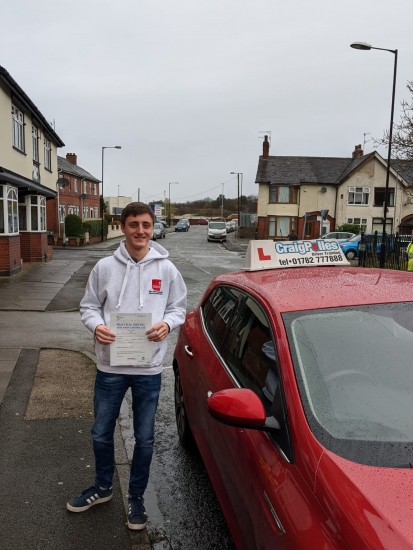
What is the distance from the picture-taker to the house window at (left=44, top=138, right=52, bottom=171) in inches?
909

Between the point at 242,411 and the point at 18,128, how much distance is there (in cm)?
1768

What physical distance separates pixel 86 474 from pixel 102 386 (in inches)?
41.4

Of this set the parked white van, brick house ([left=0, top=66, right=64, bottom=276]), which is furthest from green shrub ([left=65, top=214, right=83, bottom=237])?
the parked white van

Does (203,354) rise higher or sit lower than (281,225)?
lower

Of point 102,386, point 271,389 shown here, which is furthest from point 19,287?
point 271,389

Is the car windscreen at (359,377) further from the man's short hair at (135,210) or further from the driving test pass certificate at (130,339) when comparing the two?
the man's short hair at (135,210)

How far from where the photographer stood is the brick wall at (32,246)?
19.7m

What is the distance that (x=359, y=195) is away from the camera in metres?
41.5

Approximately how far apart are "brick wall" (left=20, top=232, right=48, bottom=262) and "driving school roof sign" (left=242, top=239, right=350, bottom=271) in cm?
1763

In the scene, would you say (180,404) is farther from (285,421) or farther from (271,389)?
(285,421)

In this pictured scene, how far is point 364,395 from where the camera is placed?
2.19 m

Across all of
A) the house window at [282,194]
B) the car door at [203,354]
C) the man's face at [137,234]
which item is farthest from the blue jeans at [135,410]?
the house window at [282,194]

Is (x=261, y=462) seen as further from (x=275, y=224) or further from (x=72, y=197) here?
(x=72, y=197)

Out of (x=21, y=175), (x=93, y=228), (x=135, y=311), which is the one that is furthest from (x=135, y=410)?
(x=93, y=228)
